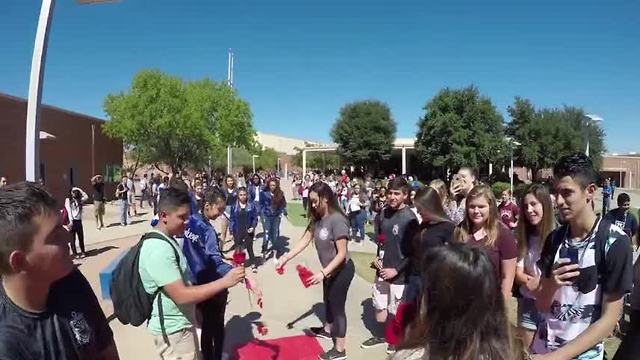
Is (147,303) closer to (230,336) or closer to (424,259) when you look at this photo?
(424,259)

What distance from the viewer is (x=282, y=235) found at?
542 inches

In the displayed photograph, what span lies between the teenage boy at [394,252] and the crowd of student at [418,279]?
20mm

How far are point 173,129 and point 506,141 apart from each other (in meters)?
29.7

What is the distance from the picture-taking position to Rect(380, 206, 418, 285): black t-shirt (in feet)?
15.0

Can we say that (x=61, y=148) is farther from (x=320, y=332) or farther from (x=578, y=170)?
(x=578, y=170)

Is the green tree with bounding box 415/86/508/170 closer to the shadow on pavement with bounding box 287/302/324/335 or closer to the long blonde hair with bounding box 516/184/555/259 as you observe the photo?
the shadow on pavement with bounding box 287/302/324/335

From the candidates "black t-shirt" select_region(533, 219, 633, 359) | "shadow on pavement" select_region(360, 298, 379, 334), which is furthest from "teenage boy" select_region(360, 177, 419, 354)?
"black t-shirt" select_region(533, 219, 633, 359)

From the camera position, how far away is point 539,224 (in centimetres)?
405

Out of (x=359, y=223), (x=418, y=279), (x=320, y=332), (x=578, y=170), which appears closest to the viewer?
(x=418, y=279)

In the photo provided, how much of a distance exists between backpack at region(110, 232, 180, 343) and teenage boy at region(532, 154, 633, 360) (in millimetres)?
2289

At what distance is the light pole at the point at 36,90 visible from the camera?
4.32 m

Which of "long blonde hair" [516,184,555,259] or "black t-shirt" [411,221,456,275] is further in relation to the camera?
"long blonde hair" [516,184,555,259]

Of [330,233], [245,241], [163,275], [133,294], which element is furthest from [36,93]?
[245,241]

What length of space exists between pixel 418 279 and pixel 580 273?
84cm
